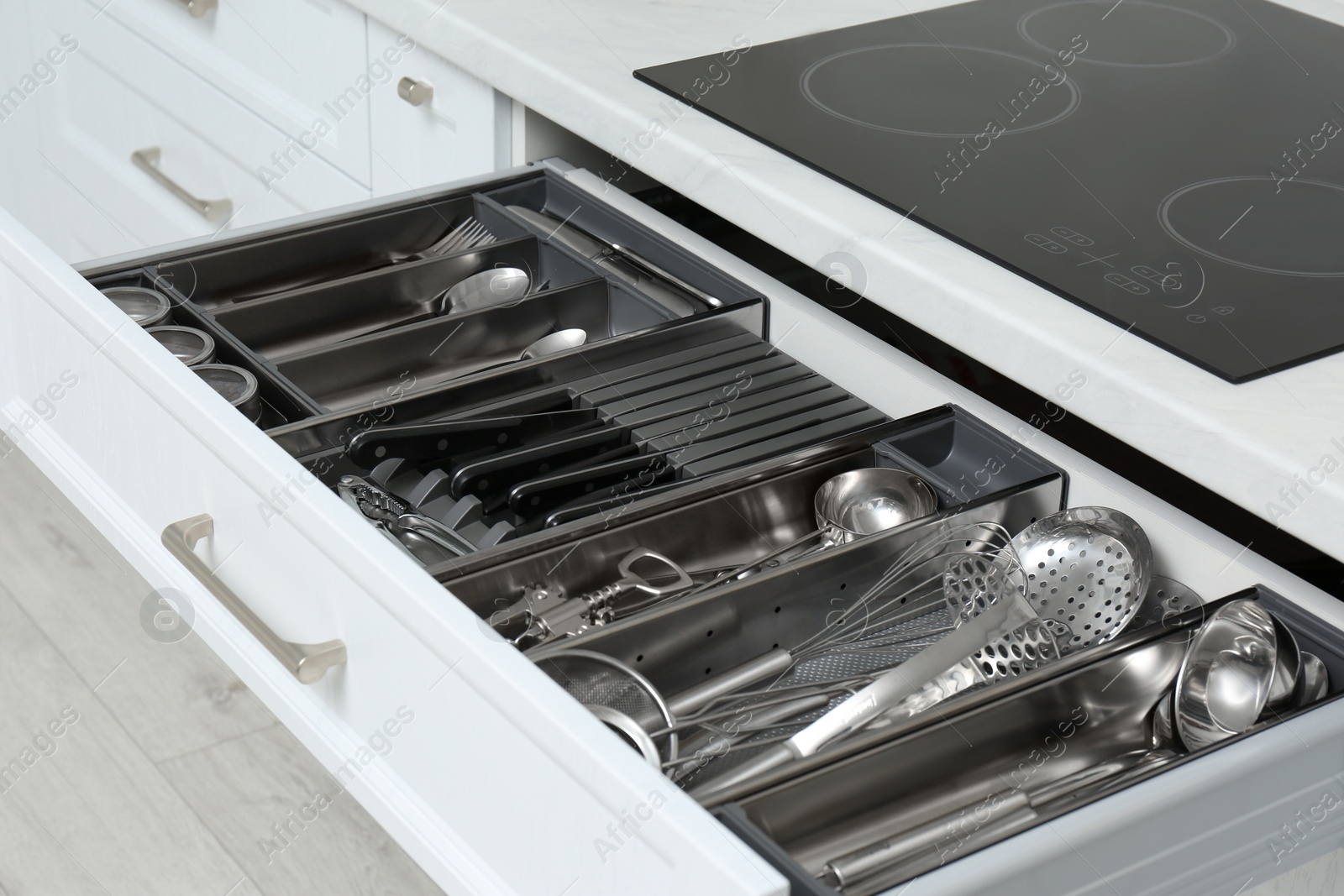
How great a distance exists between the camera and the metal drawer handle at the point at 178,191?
1.55 metres

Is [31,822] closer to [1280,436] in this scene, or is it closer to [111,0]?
[111,0]

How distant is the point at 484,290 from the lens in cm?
103

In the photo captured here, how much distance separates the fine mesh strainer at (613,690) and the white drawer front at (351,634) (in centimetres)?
7

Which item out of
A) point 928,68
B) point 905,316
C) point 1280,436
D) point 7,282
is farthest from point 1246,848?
point 7,282

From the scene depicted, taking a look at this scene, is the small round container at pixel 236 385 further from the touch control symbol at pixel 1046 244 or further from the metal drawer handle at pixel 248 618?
the touch control symbol at pixel 1046 244

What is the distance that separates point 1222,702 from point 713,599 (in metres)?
0.26

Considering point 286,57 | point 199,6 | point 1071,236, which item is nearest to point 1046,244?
point 1071,236

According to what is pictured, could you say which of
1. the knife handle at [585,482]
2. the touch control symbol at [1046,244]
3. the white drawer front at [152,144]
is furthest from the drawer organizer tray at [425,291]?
the white drawer front at [152,144]

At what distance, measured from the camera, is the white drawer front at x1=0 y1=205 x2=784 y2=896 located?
1.78 feet

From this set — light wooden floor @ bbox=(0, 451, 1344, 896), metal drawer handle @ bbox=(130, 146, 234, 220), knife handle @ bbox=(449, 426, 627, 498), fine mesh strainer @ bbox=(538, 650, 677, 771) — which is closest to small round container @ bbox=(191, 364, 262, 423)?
knife handle @ bbox=(449, 426, 627, 498)

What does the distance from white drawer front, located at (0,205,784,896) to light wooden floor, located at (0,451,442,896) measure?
0.51m

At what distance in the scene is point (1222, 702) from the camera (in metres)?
0.69

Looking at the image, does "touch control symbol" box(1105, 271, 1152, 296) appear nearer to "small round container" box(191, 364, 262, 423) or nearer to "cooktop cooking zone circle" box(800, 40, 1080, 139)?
"cooktop cooking zone circle" box(800, 40, 1080, 139)

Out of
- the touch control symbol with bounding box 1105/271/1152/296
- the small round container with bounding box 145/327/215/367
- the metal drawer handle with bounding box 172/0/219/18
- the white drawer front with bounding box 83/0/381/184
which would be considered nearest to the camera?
the touch control symbol with bounding box 1105/271/1152/296
